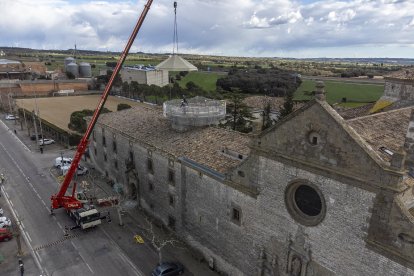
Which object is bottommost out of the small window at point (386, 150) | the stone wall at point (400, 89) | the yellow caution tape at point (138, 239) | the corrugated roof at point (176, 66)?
the yellow caution tape at point (138, 239)

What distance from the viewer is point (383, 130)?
22.2 meters

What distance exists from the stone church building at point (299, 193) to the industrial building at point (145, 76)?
95577 millimetres

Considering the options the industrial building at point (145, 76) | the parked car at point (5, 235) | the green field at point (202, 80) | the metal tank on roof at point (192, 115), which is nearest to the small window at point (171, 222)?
the metal tank on roof at point (192, 115)

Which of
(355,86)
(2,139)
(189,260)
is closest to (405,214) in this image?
(189,260)

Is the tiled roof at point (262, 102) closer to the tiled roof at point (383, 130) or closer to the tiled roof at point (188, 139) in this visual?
the tiled roof at point (188, 139)

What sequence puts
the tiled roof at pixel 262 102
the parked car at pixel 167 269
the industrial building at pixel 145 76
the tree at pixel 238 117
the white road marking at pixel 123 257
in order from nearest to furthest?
the parked car at pixel 167 269
the white road marking at pixel 123 257
the tree at pixel 238 117
the tiled roof at pixel 262 102
the industrial building at pixel 145 76

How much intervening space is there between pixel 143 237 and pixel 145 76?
99112 mm

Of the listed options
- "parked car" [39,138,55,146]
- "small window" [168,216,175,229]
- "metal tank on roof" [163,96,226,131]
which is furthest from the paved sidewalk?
"parked car" [39,138,55,146]

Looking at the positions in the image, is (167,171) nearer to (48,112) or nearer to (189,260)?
(189,260)

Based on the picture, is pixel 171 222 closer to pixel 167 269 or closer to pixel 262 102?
pixel 167 269

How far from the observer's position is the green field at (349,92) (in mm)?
89969

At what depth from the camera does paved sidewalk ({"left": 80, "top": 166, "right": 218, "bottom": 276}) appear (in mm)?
29438

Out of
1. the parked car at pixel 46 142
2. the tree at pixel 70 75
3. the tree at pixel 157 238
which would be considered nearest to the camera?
the tree at pixel 157 238

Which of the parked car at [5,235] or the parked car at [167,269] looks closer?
the parked car at [167,269]
